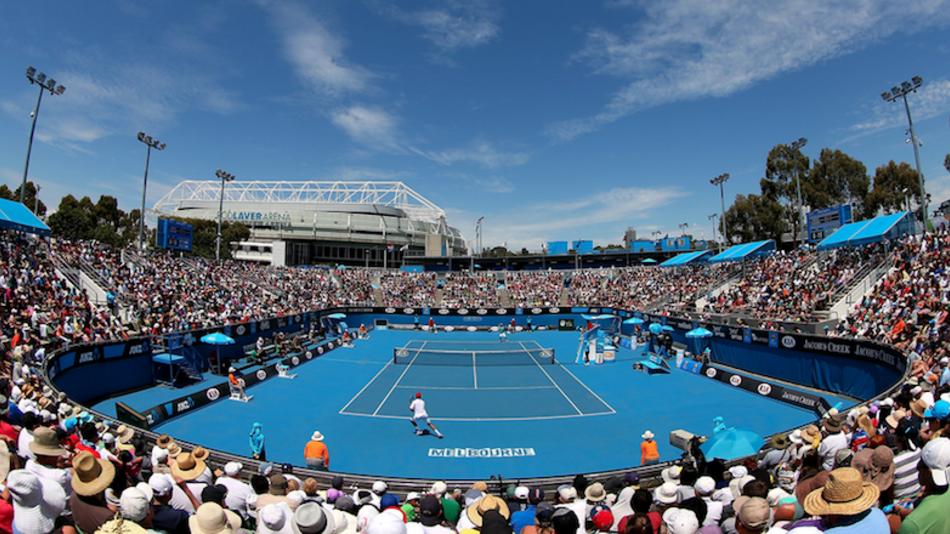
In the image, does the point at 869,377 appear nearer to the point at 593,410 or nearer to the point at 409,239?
the point at 593,410

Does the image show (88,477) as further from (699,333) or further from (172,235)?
(172,235)

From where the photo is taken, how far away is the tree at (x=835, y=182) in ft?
220

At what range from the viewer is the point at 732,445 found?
33.3ft

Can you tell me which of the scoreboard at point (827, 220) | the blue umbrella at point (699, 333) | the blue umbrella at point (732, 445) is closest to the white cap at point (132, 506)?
the blue umbrella at point (732, 445)

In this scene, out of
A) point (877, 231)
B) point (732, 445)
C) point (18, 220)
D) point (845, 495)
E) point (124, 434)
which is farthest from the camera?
point (877, 231)

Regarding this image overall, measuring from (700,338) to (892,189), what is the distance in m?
57.8

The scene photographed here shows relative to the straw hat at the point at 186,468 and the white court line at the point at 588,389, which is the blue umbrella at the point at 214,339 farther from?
the straw hat at the point at 186,468

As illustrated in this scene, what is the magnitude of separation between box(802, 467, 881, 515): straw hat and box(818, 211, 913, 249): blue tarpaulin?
108ft

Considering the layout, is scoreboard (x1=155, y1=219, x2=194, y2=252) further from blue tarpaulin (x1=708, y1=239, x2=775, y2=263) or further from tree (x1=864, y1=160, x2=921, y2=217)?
tree (x1=864, y1=160, x2=921, y2=217)

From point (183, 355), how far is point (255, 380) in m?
3.79

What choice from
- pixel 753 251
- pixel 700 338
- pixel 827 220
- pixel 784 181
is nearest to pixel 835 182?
pixel 784 181

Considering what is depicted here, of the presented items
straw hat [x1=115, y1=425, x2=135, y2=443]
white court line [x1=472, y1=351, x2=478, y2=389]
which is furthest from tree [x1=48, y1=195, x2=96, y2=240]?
straw hat [x1=115, y1=425, x2=135, y2=443]

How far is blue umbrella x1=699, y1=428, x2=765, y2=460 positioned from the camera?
9.96 m

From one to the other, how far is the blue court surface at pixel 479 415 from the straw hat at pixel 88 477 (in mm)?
9293
